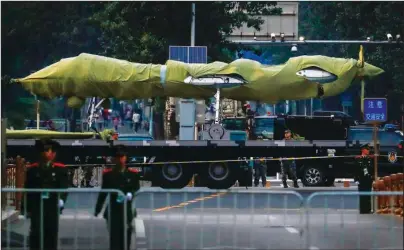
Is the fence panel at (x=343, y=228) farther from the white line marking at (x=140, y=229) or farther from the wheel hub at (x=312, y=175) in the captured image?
the wheel hub at (x=312, y=175)

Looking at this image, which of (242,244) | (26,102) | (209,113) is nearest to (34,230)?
(242,244)

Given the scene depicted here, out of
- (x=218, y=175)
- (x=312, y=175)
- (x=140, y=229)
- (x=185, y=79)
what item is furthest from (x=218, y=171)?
(x=140, y=229)

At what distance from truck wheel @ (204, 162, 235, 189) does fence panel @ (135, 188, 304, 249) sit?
18380mm

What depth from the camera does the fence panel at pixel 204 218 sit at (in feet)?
55.2

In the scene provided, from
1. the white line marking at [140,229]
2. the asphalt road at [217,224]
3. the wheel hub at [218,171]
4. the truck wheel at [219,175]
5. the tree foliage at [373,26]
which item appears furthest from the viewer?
the tree foliage at [373,26]

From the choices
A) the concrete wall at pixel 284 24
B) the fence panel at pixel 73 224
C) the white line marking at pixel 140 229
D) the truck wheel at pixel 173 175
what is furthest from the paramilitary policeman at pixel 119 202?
the concrete wall at pixel 284 24

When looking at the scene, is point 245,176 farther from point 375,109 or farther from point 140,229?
point 140,229

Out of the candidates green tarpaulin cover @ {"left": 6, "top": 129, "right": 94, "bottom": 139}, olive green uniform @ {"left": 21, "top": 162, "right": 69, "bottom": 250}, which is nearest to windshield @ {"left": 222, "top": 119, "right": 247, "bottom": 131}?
green tarpaulin cover @ {"left": 6, "top": 129, "right": 94, "bottom": 139}

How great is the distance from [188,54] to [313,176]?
25.5 feet

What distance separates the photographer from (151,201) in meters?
17.4

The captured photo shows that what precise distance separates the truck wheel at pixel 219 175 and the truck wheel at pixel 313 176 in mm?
2303

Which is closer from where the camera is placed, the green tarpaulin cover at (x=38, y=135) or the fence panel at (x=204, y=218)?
the fence panel at (x=204, y=218)

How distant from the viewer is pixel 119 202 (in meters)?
16.1

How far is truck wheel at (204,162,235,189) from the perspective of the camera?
36.3 metres
